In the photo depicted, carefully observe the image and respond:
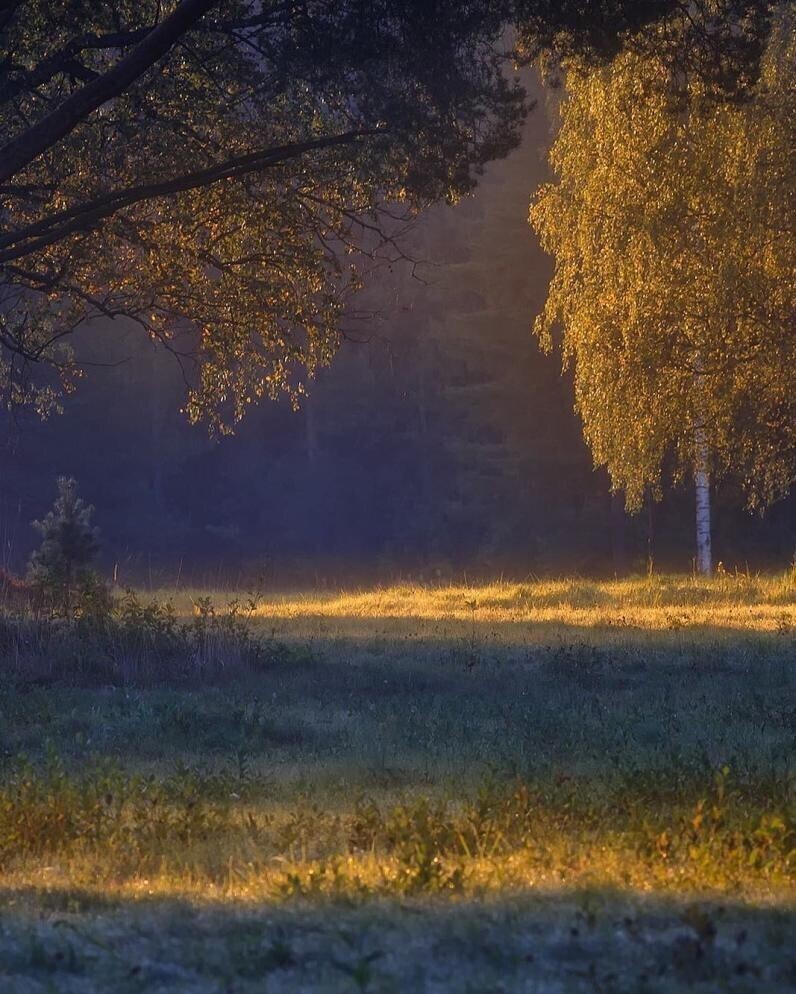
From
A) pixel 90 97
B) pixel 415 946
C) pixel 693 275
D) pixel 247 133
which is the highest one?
pixel 247 133

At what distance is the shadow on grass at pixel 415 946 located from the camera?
4207 mm

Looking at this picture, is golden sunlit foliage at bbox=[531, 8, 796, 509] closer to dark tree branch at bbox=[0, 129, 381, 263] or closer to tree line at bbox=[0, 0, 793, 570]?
tree line at bbox=[0, 0, 793, 570]

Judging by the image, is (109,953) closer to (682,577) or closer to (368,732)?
(368,732)

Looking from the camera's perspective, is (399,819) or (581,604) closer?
(399,819)

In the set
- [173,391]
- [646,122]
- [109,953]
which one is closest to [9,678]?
[109,953]

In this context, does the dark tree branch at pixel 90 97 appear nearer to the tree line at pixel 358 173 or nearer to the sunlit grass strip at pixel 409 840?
the tree line at pixel 358 173

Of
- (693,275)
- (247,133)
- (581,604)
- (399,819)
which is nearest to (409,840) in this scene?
(399,819)

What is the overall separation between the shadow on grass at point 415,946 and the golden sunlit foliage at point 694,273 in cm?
1316

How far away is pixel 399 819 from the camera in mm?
6371

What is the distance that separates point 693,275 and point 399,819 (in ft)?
43.7

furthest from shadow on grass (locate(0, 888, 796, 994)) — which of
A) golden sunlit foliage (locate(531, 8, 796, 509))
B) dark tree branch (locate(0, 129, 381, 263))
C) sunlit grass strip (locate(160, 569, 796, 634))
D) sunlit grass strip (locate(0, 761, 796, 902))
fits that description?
golden sunlit foliage (locate(531, 8, 796, 509))

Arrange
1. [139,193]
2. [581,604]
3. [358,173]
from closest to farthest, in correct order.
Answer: [139,193] < [358,173] < [581,604]

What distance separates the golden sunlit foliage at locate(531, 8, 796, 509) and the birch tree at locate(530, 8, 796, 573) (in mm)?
20

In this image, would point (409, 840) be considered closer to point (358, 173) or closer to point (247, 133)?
point (358, 173)
